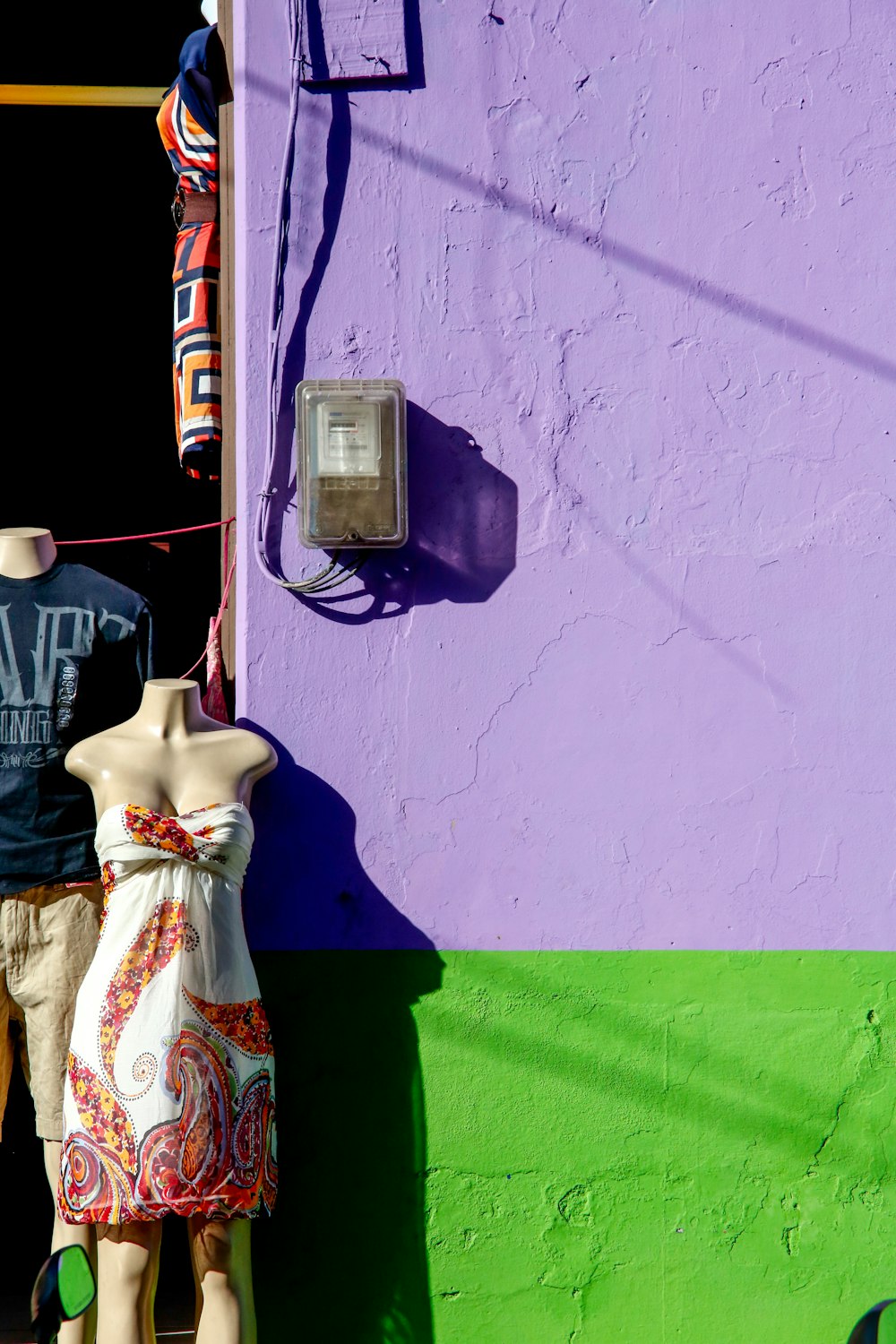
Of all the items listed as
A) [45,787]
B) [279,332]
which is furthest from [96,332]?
[45,787]

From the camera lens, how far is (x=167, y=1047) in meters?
2.71

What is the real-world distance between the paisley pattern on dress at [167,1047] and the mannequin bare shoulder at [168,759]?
0.23 ft

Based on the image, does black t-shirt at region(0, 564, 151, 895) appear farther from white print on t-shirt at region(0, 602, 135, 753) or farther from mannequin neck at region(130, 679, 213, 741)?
mannequin neck at region(130, 679, 213, 741)

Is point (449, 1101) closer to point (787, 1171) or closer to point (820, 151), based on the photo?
point (787, 1171)

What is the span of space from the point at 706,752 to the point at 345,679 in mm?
924

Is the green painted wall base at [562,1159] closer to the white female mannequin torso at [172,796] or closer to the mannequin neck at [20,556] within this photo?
the white female mannequin torso at [172,796]

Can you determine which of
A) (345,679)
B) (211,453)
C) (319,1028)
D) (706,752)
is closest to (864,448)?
(706,752)

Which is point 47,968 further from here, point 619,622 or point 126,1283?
point 619,622

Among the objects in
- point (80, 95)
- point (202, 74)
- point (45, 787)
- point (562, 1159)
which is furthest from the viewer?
point (80, 95)

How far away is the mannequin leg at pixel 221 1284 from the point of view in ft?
9.10

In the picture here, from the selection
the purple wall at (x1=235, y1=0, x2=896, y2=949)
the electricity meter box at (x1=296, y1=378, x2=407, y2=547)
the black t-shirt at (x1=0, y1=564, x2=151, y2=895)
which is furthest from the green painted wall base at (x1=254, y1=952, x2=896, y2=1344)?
the electricity meter box at (x1=296, y1=378, x2=407, y2=547)

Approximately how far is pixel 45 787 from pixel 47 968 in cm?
43

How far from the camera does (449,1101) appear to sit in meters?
3.15

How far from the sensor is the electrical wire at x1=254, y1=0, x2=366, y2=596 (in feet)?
10.4
